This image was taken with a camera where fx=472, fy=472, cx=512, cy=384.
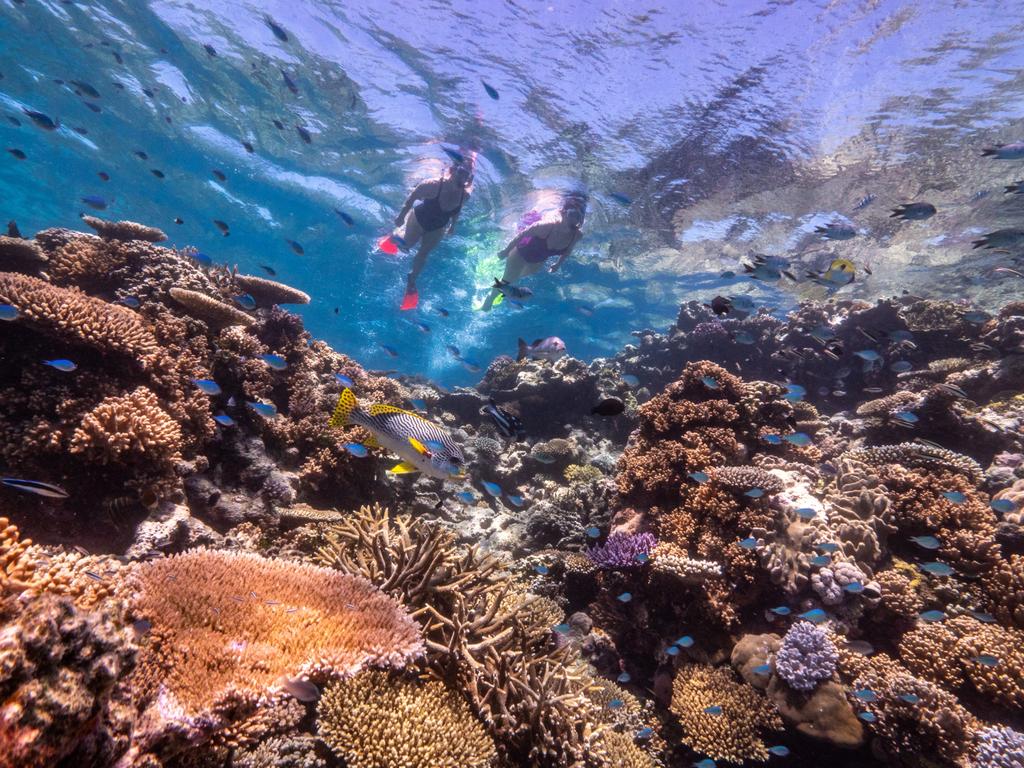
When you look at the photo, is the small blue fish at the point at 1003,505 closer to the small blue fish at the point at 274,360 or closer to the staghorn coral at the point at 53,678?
the staghorn coral at the point at 53,678

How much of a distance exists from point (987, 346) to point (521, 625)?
11999mm

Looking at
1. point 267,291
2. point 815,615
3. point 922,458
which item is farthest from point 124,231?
point 922,458

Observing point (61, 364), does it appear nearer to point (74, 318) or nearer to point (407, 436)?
point (74, 318)

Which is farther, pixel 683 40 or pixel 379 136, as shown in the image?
pixel 379 136

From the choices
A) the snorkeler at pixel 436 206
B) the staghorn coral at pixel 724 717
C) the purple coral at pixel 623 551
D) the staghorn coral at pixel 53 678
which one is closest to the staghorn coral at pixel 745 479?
the purple coral at pixel 623 551

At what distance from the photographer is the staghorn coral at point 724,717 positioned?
4.62 meters

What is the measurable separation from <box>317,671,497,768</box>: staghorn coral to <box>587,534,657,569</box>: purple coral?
3.25m

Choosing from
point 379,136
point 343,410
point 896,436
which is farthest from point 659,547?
point 379,136

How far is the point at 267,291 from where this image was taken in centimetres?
899

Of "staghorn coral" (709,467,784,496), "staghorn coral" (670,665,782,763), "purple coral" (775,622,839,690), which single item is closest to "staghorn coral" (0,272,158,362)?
"staghorn coral" (670,665,782,763)

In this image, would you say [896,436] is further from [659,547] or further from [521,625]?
[521,625]

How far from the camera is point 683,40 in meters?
13.1

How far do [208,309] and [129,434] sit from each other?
2.90 m

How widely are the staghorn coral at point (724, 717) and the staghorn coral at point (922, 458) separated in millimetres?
4446
